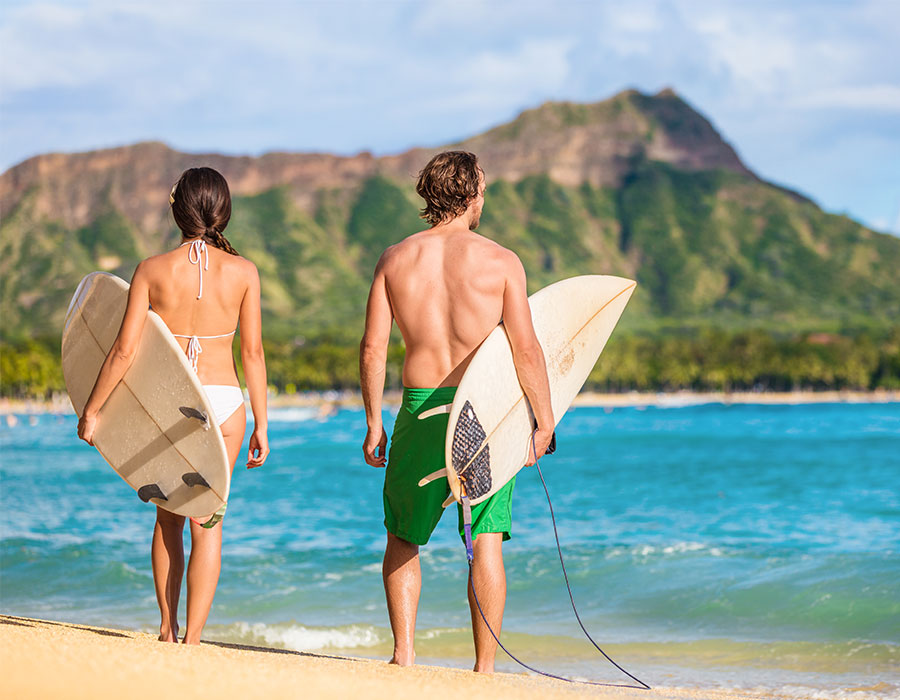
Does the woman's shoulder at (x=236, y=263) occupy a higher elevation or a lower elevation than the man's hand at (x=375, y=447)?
higher

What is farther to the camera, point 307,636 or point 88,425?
point 307,636

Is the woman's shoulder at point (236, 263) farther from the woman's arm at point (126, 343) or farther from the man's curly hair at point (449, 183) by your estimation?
the man's curly hair at point (449, 183)

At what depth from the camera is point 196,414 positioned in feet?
14.0

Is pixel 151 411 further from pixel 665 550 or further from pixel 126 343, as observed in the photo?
pixel 665 550

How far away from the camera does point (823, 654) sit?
23.7ft

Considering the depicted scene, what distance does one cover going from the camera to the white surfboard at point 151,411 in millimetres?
4262

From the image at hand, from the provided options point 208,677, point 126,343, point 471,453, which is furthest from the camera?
point 126,343

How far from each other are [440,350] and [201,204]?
1.27 meters

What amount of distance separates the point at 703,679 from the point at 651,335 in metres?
186

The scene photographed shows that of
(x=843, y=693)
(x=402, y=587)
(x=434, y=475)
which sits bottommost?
(x=843, y=693)

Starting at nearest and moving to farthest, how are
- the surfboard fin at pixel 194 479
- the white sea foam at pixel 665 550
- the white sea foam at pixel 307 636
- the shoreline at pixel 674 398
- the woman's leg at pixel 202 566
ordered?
the surfboard fin at pixel 194 479
the woman's leg at pixel 202 566
the white sea foam at pixel 307 636
the white sea foam at pixel 665 550
the shoreline at pixel 674 398

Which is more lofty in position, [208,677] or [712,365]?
[712,365]

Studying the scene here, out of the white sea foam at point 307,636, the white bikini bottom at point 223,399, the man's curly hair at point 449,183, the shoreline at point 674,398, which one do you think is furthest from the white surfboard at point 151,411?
the shoreline at point 674,398

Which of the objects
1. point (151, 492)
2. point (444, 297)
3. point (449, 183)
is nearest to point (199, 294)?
point (151, 492)
